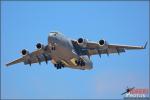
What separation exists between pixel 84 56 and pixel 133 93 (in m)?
62.7

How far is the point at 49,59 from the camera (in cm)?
4659

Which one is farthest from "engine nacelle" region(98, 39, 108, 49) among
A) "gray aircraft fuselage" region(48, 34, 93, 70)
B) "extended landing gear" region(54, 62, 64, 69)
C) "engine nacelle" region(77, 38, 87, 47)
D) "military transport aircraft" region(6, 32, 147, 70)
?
"extended landing gear" region(54, 62, 64, 69)

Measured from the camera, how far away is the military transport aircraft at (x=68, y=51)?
1594 inches

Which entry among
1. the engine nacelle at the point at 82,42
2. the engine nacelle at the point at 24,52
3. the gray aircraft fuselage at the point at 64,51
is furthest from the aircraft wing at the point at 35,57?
the engine nacelle at the point at 82,42

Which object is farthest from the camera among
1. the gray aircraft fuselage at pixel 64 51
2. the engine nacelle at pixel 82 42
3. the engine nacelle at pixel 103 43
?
the engine nacelle at pixel 82 42

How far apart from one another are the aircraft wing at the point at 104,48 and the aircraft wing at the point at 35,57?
12.8 ft

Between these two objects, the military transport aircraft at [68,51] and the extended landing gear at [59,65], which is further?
the extended landing gear at [59,65]

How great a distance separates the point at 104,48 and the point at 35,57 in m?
7.79

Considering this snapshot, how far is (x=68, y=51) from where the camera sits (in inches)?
1633

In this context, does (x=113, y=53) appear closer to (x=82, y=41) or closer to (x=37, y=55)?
(x=82, y=41)

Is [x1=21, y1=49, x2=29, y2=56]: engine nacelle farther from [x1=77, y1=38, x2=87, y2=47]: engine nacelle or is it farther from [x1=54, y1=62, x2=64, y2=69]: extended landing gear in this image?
[x1=77, y1=38, x2=87, y2=47]: engine nacelle

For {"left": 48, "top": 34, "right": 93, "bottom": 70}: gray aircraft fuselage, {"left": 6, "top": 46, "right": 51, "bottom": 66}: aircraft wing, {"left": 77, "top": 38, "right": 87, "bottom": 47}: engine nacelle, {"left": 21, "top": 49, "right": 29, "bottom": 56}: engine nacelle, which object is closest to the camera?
{"left": 48, "top": 34, "right": 93, "bottom": 70}: gray aircraft fuselage

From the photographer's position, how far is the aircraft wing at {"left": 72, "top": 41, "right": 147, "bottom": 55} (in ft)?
142

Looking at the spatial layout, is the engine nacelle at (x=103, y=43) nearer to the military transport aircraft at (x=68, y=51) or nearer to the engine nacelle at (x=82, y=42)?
the military transport aircraft at (x=68, y=51)
